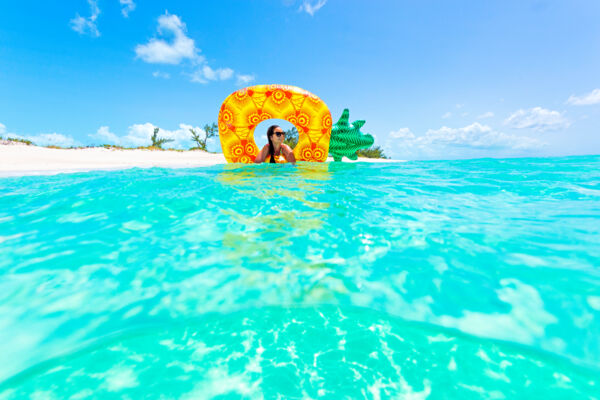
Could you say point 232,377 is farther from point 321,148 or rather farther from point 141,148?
point 141,148

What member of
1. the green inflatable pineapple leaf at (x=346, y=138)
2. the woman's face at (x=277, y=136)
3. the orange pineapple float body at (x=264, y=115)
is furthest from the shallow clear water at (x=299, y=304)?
the green inflatable pineapple leaf at (x=346, y=138)

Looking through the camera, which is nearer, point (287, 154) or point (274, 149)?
point (274, 149)

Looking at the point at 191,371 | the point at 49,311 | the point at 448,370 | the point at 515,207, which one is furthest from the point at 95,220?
the point at 515,207

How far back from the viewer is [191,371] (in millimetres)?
1036

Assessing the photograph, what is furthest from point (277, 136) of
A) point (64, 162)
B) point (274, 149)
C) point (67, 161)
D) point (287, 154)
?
point (67, 161)

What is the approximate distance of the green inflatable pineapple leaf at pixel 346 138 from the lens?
8.36 metres

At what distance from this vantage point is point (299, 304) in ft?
4.66

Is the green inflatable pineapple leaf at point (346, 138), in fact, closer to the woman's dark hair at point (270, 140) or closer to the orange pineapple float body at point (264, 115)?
the orange pineapple float body at point (264, 115)

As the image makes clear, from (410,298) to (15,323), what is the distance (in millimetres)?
2016

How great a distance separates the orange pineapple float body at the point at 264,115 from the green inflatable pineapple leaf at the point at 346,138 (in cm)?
61

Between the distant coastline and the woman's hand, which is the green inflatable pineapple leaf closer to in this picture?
the woman's hand

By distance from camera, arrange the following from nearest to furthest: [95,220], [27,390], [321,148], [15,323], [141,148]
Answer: [27,390] → [15,323] → [95,220] → [321,148] → [141,148]

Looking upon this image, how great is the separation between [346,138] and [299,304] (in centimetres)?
758

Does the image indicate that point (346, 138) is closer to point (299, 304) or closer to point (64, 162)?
point (299, 304)
